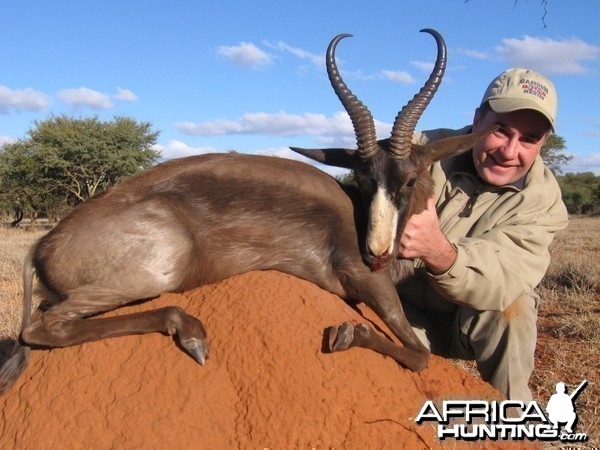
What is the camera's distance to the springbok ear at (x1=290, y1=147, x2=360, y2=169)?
16.9 feet

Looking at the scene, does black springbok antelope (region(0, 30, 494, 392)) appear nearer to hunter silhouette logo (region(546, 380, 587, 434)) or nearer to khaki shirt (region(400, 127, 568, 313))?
khaki shirt (region(400, 127, 568, 313))

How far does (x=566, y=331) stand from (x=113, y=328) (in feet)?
19.0

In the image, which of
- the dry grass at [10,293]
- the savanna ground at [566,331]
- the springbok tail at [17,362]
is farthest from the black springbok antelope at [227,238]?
the dry grass at [10,293]

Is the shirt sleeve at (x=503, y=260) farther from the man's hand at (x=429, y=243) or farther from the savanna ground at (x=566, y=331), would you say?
the savanna ground at (x=566, y=331)

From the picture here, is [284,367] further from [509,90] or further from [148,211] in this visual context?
[509,90]

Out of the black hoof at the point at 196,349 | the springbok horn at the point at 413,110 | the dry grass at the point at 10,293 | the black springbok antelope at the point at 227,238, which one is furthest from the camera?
the dry grass at the point at 10,293

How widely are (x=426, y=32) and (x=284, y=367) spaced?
290cm

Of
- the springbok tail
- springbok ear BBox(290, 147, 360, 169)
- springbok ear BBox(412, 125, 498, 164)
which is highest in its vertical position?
springbok ear BBox(412, 125, 498, 164)

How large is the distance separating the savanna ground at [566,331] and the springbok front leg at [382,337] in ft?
4.01

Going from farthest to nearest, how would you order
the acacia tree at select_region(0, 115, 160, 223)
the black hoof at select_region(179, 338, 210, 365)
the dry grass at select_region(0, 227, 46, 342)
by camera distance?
the acacia tree at select_region(0, 115, 160, 223) < the dry grass at select_region(0, 227, 46, 342) < the black hoof at select_region(179, 338, 210, 365)

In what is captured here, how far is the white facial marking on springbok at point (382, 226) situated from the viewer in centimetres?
445

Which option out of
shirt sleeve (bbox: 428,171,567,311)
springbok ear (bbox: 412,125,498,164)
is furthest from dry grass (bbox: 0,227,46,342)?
shirt sleeve (bbox: 428,171,567,311)

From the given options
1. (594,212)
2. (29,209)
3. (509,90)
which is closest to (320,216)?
(509,90)

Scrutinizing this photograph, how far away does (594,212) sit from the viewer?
44938 millimetres
